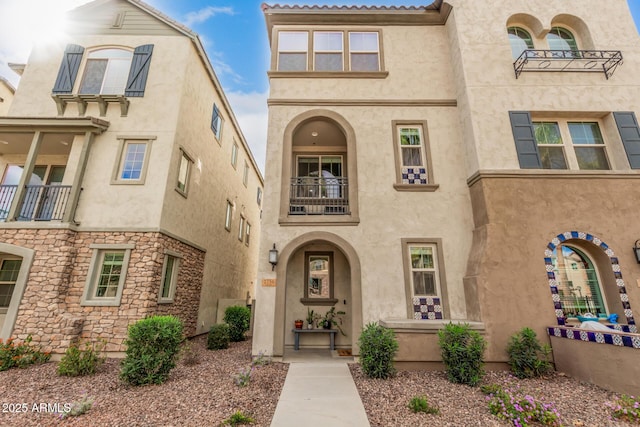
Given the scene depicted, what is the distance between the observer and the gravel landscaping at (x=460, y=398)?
13.6 ft

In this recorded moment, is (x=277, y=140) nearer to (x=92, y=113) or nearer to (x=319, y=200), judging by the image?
(x=319, y=200)

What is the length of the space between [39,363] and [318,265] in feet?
26.1

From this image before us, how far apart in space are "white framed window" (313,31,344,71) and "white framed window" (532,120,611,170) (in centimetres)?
674

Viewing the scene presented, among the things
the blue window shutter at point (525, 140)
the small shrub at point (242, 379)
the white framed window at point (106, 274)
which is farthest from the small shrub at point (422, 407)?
the white framed window at point (106, 274)

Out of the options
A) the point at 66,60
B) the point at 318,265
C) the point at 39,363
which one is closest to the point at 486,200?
the point at 318,265

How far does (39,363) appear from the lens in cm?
697

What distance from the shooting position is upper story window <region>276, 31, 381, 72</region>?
9.45 meters

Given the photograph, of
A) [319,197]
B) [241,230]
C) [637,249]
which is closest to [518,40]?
[637,249]

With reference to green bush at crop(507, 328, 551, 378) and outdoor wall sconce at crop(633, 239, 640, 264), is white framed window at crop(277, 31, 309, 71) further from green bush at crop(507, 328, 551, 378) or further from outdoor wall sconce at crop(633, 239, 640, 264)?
outdoor wall sconce at crop(633, 239, 640, 264)

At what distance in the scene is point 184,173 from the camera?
34.0ft

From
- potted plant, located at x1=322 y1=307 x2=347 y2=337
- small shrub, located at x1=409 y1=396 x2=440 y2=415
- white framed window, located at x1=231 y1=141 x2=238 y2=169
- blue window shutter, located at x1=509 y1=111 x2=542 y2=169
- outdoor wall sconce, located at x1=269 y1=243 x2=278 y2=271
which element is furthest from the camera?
white framed window, located at x1=231 y1=141 x2=238 y2=169

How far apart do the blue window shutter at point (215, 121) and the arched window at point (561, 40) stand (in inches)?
534

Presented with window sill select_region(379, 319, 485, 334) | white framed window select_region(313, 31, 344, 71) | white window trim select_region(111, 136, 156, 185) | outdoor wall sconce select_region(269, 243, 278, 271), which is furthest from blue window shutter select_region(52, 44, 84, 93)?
window sill select_region(379, 319, 485, 334)

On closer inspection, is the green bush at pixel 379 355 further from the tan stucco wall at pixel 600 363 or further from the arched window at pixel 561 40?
the arched window at pixel 561 40
